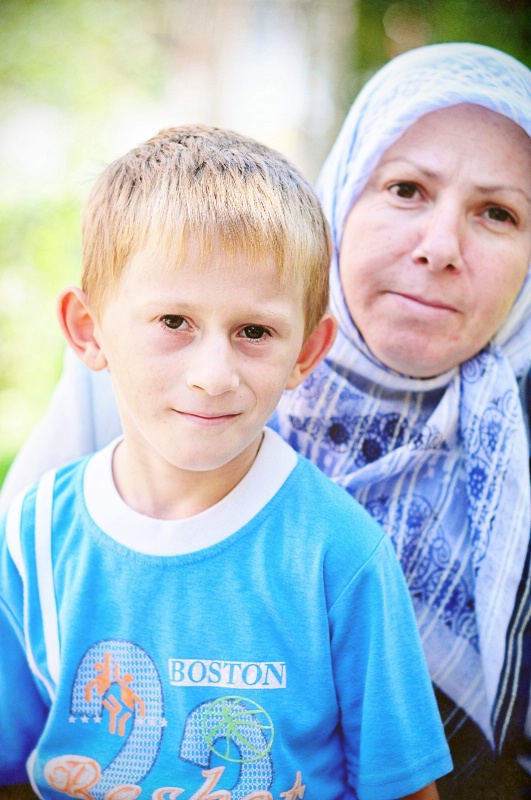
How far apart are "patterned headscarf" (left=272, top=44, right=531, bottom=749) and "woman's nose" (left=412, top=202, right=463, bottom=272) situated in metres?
0.18

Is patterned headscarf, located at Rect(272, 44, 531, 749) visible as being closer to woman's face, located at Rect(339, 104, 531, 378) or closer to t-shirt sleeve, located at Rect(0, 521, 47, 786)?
woman's face, located at Rect(339, 104, 531, 378)

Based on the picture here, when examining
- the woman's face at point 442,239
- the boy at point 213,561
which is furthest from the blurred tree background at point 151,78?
the boy at point 213,561

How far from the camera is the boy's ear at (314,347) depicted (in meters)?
1.23

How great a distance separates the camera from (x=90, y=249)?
1172mm

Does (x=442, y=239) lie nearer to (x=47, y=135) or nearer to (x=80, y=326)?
(x=80, y=326)

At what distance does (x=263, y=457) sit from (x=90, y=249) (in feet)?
1.39

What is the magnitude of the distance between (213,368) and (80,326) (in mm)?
336

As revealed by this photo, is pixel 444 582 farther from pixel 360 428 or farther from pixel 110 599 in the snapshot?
pixel 110 599

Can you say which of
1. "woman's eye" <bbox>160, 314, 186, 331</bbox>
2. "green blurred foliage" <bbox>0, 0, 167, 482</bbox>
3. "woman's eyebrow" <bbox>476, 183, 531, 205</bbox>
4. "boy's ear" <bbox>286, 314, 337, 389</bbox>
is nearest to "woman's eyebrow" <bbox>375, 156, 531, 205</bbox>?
"woman's eyebrow" <bbox>476, 183, 531, 205</bbox>

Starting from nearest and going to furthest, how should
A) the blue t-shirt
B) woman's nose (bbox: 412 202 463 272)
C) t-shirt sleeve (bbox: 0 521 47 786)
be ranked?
the blue t-shirt < t-shirt sleeve (bbox: 0 521 47 786) < woman's nose (bbox: 412 202 463 272)

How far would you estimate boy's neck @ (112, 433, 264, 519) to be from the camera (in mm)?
1191

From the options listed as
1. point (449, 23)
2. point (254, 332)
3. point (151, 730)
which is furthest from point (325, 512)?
point (449, 23)

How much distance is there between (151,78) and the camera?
1.56 m

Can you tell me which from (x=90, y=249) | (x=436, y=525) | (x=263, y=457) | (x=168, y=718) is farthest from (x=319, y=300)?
(x=168, y=718)
